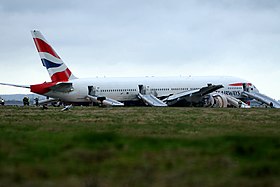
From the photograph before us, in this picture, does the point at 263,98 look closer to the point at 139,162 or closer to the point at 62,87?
the point at 62,87

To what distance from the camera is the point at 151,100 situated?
7019 cm

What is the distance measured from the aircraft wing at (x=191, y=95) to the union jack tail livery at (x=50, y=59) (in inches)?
527

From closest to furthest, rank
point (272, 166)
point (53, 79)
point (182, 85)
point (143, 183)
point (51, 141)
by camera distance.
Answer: point (143, 183), point (272, 166), point (51, 141), point (53, 79), point (182, 85)

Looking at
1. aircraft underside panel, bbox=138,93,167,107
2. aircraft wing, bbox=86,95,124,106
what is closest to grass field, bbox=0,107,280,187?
aircraft underside panel, bbox=138,93,167,107

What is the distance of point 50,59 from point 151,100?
13087 mm

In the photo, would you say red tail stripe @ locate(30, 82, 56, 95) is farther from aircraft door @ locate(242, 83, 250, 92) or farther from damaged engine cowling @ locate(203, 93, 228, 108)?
aircraft door @ locate(242, 83, 250, 92)

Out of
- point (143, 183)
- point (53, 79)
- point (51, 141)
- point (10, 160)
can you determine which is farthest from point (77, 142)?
point (53, 79)

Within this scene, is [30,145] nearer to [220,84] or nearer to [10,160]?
[10,160]

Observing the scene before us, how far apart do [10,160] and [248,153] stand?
5.46 m

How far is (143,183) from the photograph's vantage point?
32.7 feet

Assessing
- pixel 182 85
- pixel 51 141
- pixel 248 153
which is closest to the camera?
pixel 248 153

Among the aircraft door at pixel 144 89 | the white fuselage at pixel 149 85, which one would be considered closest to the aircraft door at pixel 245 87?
the white fuselage at pixel 149 85

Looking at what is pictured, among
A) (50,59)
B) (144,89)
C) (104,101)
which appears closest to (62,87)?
(50,59)

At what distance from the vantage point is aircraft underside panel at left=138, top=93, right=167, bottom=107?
226 ft
